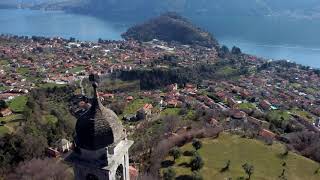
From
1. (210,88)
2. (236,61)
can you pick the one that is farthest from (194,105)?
(236,61)

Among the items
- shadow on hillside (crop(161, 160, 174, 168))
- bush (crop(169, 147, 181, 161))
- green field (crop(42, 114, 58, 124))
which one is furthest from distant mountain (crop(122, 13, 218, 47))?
shadow on hillside (crop(161, 160, 174, 168))

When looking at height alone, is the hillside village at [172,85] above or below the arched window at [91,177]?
below

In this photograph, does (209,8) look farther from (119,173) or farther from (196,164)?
(119,173)

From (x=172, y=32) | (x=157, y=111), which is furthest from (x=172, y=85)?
(x=172, y=32)

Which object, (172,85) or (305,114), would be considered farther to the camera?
(172,85)

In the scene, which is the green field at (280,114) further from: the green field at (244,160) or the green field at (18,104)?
the green field at (18,104)

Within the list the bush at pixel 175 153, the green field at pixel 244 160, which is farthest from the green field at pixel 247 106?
the bush at pixel 175 153

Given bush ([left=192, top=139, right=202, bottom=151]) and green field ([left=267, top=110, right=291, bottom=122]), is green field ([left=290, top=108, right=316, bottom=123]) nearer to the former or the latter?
green field ([left=267, top=110, right=291, bottom=122])
